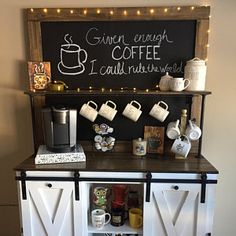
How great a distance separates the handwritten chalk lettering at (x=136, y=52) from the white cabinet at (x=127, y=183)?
2.60ft

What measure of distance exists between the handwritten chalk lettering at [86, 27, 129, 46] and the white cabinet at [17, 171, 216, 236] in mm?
881

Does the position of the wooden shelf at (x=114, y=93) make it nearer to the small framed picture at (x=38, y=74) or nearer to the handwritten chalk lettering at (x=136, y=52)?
the small framed picture at (x=38, y=74)

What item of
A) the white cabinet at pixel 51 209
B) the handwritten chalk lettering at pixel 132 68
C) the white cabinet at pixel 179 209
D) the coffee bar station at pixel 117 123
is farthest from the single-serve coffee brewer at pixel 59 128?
the white cabinet at pixel 179 209

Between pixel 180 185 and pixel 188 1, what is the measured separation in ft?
3.92

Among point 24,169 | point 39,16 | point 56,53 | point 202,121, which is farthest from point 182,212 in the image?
point 39,16

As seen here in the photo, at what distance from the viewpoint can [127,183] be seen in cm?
160

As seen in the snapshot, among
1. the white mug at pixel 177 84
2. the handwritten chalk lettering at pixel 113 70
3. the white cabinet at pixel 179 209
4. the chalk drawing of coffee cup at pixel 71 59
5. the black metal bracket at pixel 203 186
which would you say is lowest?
the white cabinet at pixel 179 209

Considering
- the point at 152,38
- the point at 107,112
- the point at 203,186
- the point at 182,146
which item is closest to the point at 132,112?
the point at 107,112

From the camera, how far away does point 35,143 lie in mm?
1897

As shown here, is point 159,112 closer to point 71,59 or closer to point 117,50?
point 117,50

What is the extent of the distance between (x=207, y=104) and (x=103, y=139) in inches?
30.7

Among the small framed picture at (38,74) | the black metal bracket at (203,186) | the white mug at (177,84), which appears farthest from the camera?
the small framed picture at (38,74)

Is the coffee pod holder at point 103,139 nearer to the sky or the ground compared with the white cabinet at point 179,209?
nearer to the sky

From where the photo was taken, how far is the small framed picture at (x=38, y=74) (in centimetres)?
177
